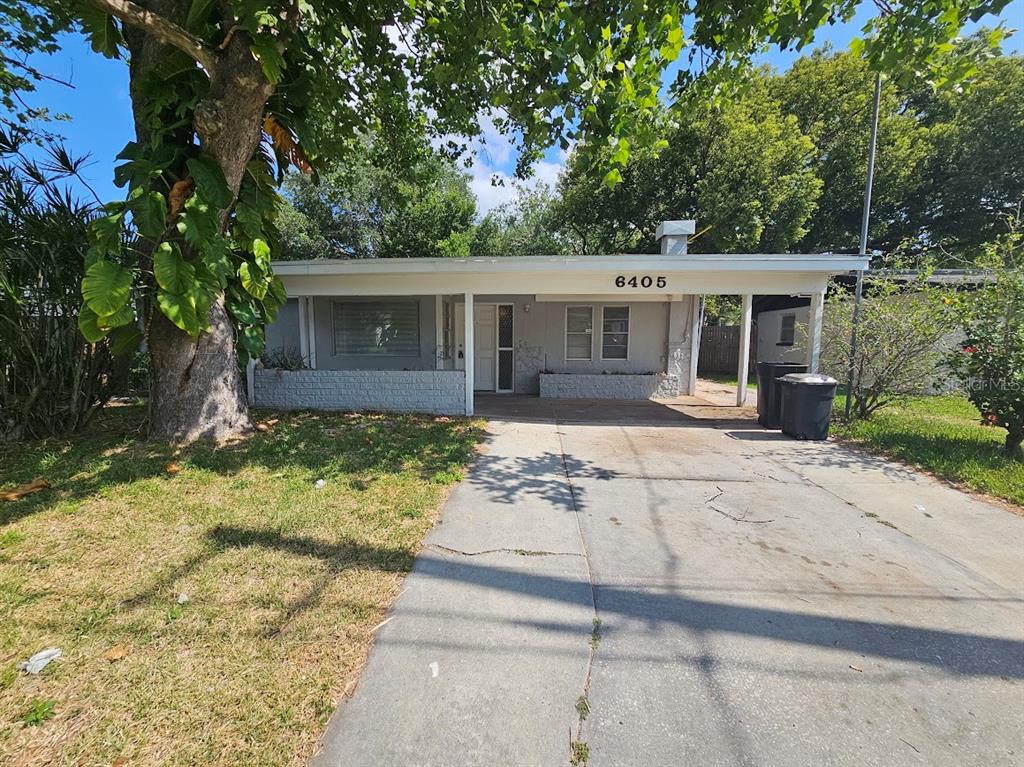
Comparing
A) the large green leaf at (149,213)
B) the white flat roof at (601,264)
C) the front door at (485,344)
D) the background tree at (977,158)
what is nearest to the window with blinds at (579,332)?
the front door at (485,344)

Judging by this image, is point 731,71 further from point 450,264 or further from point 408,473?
point 408,473

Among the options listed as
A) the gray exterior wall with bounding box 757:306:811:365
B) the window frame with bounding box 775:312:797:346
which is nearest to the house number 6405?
the gray exterior wall with bounding box 757:306:811:365

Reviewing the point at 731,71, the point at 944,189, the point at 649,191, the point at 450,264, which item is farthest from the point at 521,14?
the point at 944,189

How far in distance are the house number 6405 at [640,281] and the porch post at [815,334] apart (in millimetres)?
2712

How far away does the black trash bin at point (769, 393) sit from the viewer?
24.2ft

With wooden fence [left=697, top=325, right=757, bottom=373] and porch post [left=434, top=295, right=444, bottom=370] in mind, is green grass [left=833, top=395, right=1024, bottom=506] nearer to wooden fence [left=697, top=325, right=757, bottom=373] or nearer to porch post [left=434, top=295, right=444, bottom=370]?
porch post [left=434, top=295, right=444, bottom=370]

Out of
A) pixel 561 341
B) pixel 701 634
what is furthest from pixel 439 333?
pixel 701 634

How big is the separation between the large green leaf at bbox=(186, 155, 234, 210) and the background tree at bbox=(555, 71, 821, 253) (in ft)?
40.3

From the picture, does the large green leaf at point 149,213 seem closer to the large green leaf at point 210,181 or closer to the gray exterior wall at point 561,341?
the large green leaf at point 210,181

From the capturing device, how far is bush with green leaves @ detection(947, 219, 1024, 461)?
5355mm

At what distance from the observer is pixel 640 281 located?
8172 mm

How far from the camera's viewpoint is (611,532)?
3654 millimetres

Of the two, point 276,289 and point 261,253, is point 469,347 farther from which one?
point 261,253

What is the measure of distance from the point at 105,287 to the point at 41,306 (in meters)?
1.62
